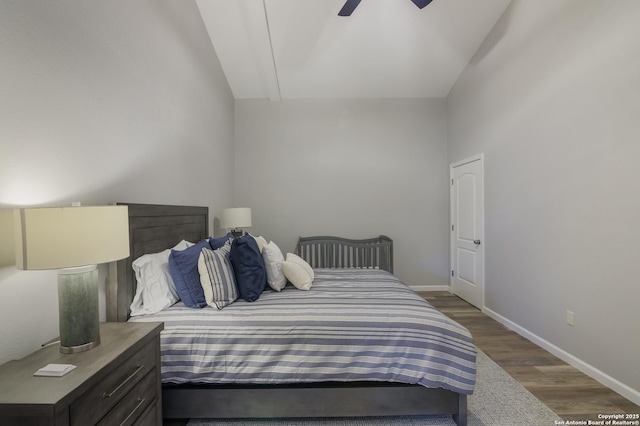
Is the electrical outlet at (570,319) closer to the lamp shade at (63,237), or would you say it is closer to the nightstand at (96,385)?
the nightstand at (96,385)

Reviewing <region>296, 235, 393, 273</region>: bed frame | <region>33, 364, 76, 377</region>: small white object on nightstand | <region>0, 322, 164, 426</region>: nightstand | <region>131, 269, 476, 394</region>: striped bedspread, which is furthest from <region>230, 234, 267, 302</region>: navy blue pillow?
<region>296, 235, 393, 273</region>: bed frame

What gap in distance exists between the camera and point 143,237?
2012mm

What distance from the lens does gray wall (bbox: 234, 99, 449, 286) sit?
4602mm

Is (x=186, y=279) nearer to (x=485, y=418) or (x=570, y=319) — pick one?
(x=485, y=418)

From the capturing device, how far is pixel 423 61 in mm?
3973

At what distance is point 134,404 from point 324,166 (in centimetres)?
375

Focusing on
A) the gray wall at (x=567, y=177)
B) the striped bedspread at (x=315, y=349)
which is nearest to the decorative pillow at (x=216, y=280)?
the striped bedspread at (x=315, y=349)

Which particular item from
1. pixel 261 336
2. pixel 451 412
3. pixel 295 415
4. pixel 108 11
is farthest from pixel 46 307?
pixel 451 412

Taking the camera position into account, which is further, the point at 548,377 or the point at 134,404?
the point at 548,377

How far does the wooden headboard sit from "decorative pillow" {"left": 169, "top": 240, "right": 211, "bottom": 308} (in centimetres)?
22

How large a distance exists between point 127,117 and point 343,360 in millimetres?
1978

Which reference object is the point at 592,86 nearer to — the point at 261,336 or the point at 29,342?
the point at 261,336

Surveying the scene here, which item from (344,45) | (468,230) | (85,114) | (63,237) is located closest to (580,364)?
(468,230)

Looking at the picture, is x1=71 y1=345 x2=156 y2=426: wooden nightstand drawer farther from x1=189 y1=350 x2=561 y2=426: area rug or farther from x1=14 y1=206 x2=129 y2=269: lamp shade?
x1=189 y1=350 x2=561 y2=426: area rug
